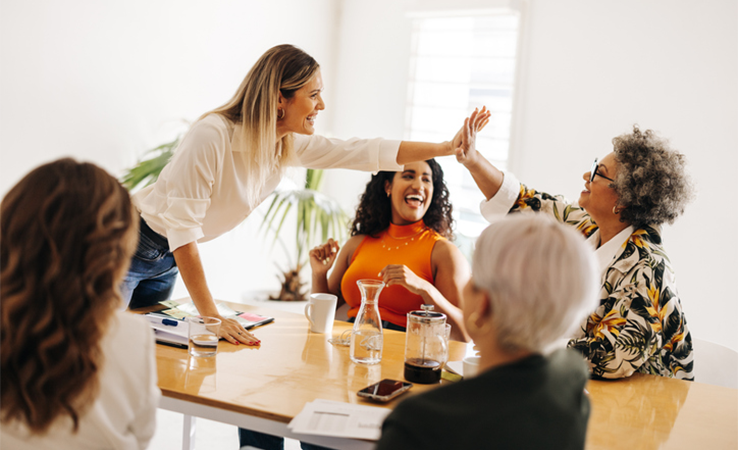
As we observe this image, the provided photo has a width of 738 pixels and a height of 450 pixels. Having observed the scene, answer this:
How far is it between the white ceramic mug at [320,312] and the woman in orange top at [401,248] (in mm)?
349

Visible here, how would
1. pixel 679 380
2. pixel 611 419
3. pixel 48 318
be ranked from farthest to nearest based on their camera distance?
pixel 679 380 → pixel 611 419 → pixel 48 318

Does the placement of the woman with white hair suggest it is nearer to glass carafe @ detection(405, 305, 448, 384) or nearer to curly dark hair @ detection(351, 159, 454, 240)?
glass carafe @ detection(405, 305, 448, 384)

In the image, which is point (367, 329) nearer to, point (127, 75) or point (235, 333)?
point (235, 333)

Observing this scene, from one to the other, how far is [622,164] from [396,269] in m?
0.82

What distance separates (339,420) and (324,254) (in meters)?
1.03

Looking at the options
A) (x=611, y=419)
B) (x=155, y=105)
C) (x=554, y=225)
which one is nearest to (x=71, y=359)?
(x=554, y=225)

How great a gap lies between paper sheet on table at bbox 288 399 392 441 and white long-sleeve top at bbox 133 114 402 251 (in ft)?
2.47

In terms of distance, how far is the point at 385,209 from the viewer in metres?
2.62

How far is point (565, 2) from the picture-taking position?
3650mm

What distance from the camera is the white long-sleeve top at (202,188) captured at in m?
1.76

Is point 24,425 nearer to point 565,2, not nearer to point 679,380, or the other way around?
point 679,380

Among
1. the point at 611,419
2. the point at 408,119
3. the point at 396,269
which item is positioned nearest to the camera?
the point at 611,419

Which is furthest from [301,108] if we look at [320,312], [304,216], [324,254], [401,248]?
[304,216]

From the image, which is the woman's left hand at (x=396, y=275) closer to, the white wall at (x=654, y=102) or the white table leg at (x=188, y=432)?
the white table leg at (x=188, y=432)
